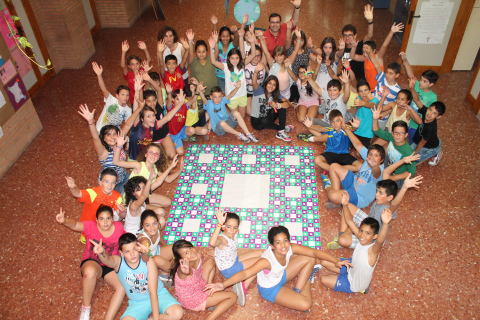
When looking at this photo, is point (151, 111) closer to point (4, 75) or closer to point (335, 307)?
point (4, 75)

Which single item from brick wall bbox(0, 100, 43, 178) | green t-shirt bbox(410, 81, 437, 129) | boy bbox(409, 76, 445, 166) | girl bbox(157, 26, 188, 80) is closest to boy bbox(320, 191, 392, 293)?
boy bbox(409, 76, 445, 166)

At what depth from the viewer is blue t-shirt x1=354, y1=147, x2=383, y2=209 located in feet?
11.5

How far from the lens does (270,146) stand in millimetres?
4559

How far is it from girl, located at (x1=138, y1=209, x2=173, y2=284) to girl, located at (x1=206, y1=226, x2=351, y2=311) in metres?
0.57

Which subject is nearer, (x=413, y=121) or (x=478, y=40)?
(x=413, y=121)

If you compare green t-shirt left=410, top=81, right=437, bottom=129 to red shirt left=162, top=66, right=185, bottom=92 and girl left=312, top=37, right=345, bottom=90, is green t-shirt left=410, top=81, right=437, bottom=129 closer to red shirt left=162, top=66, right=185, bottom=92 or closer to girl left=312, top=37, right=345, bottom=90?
girl left=312, top=37, right=345, bottom=90

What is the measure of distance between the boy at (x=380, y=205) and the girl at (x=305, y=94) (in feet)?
5.63

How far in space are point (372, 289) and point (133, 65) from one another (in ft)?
12.2

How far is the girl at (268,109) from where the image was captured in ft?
15.1

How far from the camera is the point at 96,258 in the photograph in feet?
10.1

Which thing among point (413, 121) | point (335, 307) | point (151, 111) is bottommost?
point (335, 307)

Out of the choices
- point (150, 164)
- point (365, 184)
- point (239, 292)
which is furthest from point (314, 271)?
point (150, 164)

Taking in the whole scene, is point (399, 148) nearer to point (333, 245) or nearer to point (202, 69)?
point (333, 245)

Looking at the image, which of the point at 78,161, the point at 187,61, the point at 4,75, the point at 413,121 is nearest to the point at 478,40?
the point at 413,121
